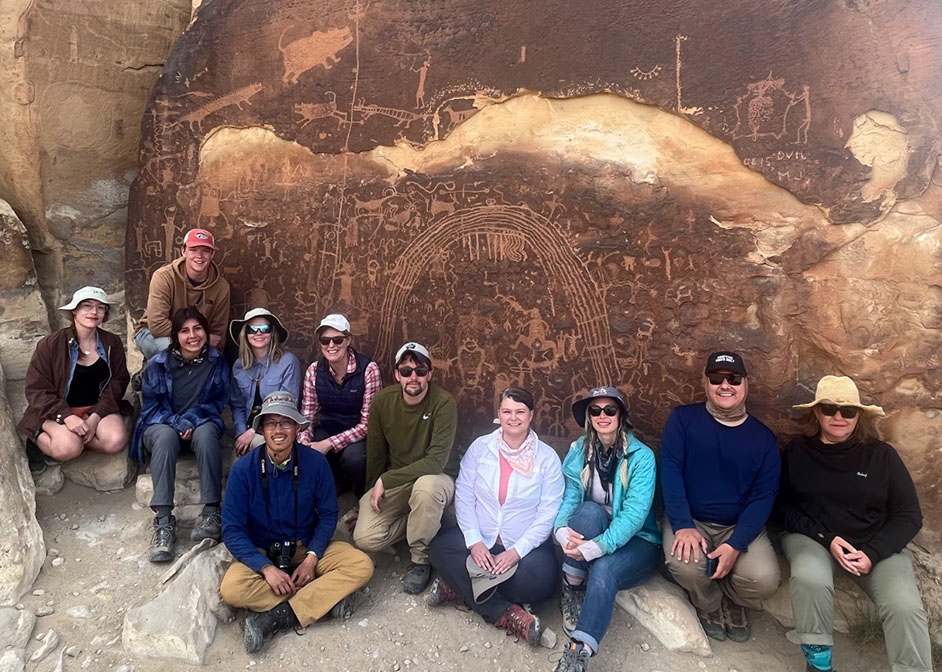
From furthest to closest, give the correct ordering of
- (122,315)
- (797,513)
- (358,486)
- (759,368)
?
(122,315)
(358,486)
(759,368)
(797,513)

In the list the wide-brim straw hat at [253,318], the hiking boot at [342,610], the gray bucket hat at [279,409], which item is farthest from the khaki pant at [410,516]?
the wide-brim straw hat at [253,318]

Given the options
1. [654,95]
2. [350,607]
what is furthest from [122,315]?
[654,95]

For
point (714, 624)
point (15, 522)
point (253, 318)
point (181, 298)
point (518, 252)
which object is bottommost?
point (714, 624)

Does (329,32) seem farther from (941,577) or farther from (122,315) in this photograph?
→ (941,577)

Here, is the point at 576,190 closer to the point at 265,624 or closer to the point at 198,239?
the point at 198,239

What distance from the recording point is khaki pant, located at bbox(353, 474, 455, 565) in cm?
333

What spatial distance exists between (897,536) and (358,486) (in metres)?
2.63

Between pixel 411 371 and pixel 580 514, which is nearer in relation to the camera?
pixel 580 514

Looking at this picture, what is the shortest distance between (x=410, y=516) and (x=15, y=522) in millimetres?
2014

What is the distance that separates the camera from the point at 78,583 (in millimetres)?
3365

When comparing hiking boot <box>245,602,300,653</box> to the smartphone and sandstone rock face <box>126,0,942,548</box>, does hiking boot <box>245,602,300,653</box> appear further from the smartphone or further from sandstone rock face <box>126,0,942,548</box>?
the smartphone

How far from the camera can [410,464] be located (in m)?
3.51

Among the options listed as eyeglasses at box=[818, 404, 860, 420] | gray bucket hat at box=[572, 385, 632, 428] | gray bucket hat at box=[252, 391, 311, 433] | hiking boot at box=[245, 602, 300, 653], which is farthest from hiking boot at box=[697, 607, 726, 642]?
gray bucket hat at box=[252, 391, 311, 433]

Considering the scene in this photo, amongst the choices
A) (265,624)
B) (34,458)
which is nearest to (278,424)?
(265,624)
